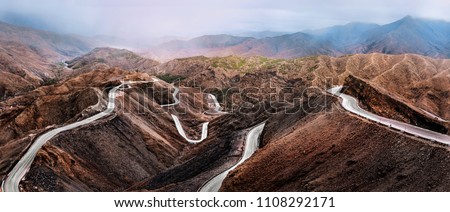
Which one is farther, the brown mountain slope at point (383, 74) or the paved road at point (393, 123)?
the brown mountain slope at point (383, 74)

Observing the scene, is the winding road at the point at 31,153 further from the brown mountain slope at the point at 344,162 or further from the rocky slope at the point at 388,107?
the rocky slope at the point at 388,107

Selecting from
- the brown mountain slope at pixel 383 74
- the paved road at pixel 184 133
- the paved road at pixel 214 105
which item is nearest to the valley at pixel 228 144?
the paved road at pixel 184 133

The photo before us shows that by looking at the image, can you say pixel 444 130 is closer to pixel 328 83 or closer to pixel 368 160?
pixel 368 160

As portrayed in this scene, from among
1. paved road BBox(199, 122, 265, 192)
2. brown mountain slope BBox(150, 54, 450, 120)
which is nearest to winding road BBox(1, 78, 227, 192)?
paved road BBox(199, 122, 265, 192)

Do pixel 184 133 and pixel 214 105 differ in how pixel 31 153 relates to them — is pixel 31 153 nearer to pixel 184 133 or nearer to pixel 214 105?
pixel 184 133

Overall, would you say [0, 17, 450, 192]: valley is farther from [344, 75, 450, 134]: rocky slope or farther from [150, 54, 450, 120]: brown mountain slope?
[150, 54, 450, 120]: brown mountain slope

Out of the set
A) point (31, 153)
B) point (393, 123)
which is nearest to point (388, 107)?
point (393, 123)

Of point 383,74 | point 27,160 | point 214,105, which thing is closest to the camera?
point 27,160
